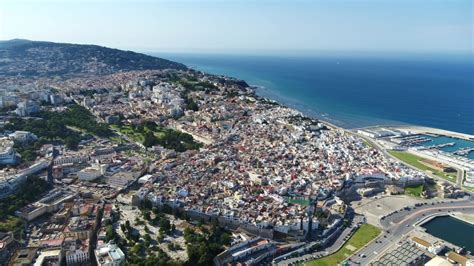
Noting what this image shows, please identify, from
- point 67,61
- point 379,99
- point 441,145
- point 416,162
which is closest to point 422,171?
point 416,162

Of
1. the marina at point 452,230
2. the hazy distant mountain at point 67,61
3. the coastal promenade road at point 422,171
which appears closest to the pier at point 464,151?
the coastal promenade road at point 422,171

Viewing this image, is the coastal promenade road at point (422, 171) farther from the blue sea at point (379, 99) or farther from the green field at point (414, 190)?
the blue sea at point (379, 99)

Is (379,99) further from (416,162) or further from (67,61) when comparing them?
(67,61)

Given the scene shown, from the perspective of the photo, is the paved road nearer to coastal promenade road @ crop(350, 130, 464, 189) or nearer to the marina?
the marina

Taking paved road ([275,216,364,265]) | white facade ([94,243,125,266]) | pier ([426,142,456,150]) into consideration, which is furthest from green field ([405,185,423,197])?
white facade ([94,243,125,266])

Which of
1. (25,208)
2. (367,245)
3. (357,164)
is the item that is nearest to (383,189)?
(357,164)

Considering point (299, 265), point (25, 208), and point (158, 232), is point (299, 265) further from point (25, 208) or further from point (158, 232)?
point (25, 208)
